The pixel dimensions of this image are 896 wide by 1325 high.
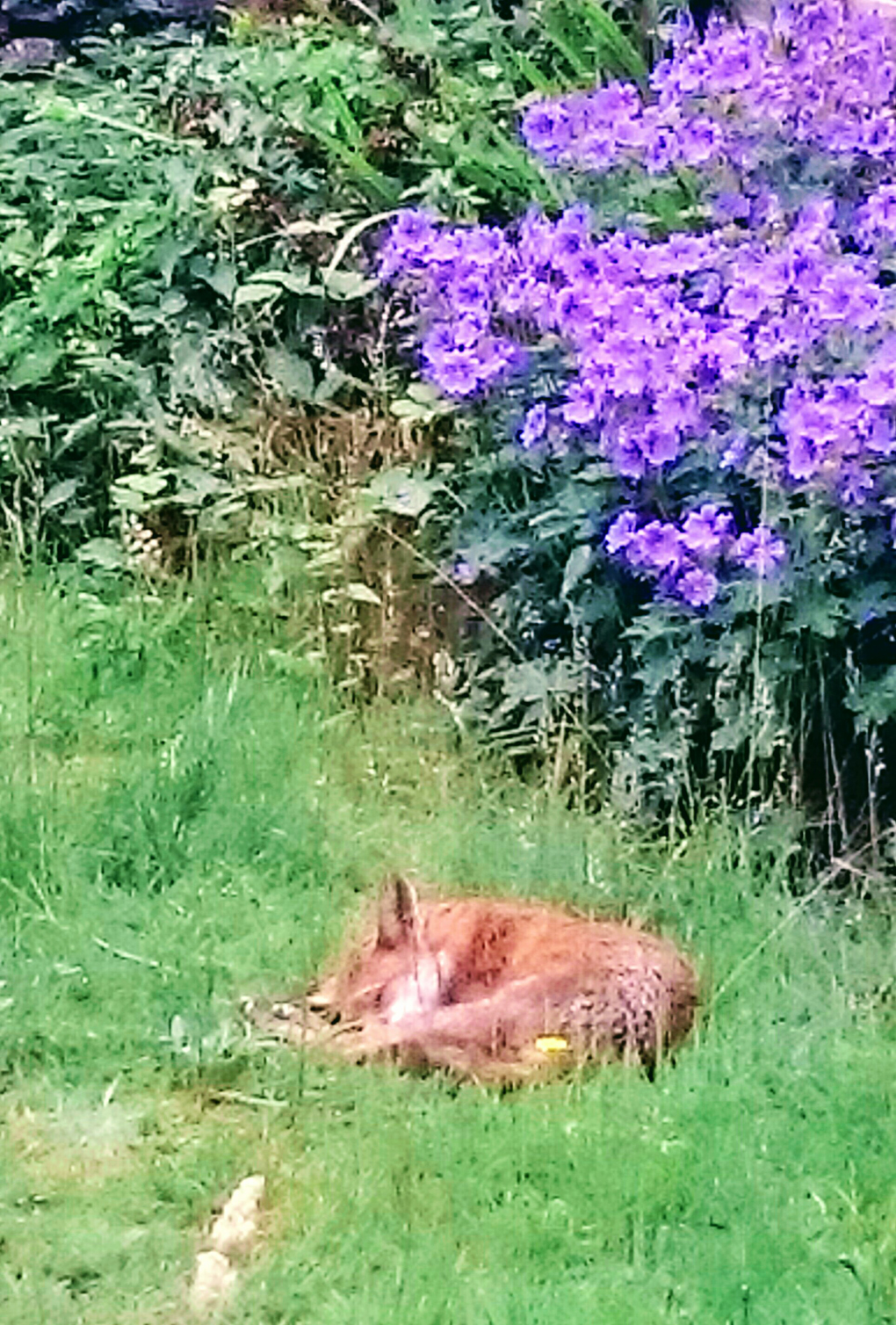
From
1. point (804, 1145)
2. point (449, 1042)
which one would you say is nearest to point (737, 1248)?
point (804, 1145)

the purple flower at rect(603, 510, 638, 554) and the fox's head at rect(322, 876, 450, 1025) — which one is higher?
the purple flower at rect(603, 510, 638, 554)

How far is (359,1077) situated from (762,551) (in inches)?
50.9

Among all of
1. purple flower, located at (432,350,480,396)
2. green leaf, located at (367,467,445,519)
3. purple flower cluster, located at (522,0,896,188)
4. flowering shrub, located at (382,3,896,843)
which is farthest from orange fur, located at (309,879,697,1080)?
purple flower cluster, located at (522,0,896,188)

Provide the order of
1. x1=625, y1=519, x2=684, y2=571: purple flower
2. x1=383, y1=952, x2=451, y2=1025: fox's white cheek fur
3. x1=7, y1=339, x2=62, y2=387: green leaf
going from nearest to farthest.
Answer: x1=383, y1=952, x2=451, y2=1025: fox's white cheek fur, x1=625, y1=519, x2=684, y2=571: purple flower, x1=7, y1=339, x2=62, y2=387: green leaf

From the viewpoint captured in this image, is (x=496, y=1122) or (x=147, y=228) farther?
(x=147, y=228)

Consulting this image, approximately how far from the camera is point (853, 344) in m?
4.79

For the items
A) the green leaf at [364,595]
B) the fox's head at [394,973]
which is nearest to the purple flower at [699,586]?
the fox's head at [394,973]

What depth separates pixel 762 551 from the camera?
183 inches

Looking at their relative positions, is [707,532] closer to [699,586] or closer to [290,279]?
[699,586]

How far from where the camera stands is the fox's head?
169 inches

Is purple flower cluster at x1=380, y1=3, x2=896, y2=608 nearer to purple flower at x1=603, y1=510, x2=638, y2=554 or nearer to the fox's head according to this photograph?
purple flower at x1=603, y1=510, x2=638, y2=554

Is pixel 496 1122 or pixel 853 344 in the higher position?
pixel 853 344

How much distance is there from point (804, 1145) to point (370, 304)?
10.3 feet

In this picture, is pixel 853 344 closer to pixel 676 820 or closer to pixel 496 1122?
pixel 676 820
